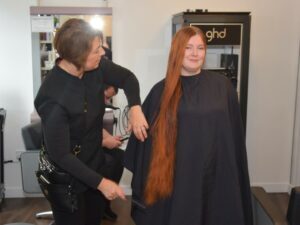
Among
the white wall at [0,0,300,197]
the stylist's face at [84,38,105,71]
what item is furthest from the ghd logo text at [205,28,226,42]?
the stylist's face at [84,38,105,71]

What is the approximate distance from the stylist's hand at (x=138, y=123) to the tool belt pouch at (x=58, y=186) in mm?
328

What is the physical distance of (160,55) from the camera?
3127 mm

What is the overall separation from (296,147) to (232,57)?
1008mm

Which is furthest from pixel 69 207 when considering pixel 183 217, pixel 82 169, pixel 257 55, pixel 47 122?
pixel 257 55

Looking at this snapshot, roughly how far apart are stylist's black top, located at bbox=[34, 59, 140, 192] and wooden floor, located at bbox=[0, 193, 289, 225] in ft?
4.68

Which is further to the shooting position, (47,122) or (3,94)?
(3,94)

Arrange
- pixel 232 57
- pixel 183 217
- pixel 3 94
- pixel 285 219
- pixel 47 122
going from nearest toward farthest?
pixel 47 122 < pixel 285 219 < pixel 183 217 < pixel 232 57 < pixel 3 94

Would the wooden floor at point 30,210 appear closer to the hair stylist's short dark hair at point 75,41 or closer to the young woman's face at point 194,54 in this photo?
the young woman's face at point 194,54

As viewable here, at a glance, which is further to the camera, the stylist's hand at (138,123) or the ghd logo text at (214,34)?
the ghd logo text at (214,34)

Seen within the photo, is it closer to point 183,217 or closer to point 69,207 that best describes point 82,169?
point 69,207

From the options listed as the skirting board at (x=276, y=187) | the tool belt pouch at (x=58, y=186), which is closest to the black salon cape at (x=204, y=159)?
the tool belt pouch at (x=58, y=186)

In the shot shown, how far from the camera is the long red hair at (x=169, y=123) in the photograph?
1.66m

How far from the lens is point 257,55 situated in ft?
10.3

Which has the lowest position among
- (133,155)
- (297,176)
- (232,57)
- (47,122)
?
(297,176)
